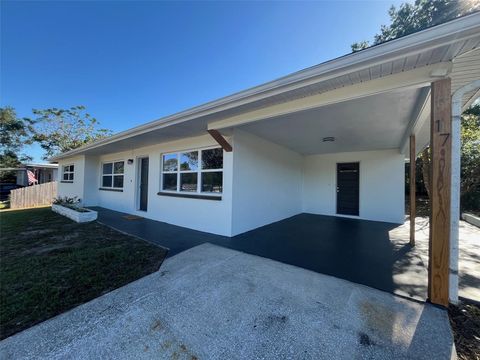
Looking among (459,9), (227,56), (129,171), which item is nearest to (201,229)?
(129,171)

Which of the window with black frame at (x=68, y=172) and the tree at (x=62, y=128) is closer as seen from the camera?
the window with black frame at (x=68, y=172)

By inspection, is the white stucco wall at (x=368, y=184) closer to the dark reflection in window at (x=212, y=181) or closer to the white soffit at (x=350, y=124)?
the white soffit at (x=350, y=124)

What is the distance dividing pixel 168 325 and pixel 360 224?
6457 millimetres

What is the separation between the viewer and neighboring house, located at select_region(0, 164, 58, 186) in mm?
14970

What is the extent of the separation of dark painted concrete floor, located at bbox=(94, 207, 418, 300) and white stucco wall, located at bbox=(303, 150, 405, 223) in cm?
102

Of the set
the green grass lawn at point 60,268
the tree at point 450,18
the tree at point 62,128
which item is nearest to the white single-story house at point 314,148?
the green grass lawn at point 60,268

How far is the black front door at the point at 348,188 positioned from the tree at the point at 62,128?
21377 mm

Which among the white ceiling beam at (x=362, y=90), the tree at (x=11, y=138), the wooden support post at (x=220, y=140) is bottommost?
the wooden support post at (x=220, y=140)

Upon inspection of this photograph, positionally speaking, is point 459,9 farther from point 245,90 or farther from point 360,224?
point 245,90

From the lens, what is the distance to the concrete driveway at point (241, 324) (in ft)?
4.96

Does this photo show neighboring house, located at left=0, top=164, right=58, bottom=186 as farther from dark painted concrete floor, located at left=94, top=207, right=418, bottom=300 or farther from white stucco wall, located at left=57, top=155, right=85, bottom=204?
dark painted concrete floor, located at left=94, top=207, right=418, bottom=300

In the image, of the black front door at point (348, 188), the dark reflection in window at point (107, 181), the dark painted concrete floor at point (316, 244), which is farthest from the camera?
the dark reflection in window at point (107, 181)

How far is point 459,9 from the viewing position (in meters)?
8.45

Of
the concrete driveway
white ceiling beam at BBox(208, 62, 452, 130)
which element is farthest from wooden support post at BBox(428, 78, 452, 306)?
the concrete driveway
